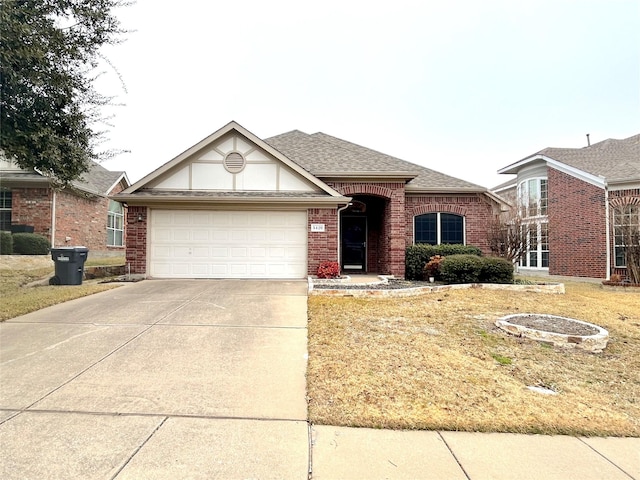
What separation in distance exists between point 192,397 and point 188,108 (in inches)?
675

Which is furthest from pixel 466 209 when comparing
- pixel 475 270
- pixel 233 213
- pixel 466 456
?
pixel 466 456

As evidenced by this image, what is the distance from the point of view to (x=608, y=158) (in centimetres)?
1586

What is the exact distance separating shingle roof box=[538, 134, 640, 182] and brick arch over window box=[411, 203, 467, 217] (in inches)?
219

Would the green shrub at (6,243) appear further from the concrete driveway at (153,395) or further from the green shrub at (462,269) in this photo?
the green shrub at (462,269)

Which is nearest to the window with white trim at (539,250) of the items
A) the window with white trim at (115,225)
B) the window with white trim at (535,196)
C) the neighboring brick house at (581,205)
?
the neighboring brick house at (581,205)

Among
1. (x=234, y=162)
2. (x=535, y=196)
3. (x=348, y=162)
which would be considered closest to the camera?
(x=234, y=162)

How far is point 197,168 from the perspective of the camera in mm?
11695

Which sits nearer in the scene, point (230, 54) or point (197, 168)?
point (197, 168)

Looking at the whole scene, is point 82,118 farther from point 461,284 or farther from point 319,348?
point 461,284

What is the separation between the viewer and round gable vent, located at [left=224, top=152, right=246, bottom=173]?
1173 cm

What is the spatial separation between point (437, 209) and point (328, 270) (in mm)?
5843

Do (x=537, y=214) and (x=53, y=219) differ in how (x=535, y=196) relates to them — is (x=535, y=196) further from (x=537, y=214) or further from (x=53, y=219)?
(x=53, y=219)

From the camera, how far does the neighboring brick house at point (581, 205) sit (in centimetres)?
1354

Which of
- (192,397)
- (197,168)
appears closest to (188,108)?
(197,168)
